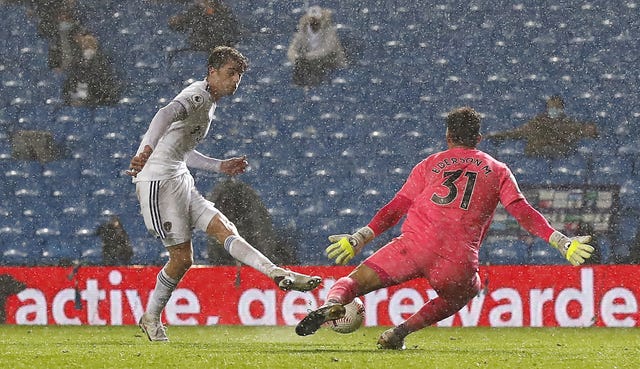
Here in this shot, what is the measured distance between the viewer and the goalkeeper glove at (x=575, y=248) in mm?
6090

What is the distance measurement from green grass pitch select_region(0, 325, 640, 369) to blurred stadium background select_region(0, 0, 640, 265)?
2798 mm

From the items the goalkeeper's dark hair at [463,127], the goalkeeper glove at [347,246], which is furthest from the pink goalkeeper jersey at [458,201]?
the goalkeeper glove at [347,246]

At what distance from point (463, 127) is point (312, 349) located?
60.1 inches

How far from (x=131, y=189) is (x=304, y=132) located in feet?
6.39

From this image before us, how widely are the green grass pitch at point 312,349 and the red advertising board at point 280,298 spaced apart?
12.6 inches

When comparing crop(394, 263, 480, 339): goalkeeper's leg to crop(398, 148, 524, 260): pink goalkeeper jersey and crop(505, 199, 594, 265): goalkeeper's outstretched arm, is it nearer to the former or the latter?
crop(398, 148, 524, 260): pink goalkeeper jersey

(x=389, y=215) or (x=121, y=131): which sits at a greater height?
(x=121, y=131)

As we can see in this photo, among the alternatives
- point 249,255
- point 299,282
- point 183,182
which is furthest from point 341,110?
point 299,282

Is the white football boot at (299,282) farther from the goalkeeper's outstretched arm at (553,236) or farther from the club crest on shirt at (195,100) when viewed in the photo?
the club crest on shirt at (195,100)

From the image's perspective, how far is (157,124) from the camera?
7.03 m

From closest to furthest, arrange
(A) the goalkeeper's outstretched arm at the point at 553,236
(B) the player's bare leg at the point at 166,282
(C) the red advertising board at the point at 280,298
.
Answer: (A) the goalkeeper's outstretched arm at the point at 553,236
(B) the player's bare leg at the point at 166,282
(C) the red advertising board at the point at 280,298

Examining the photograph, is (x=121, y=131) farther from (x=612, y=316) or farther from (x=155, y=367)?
(x=155, y=367)

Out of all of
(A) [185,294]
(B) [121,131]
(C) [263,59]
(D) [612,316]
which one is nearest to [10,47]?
(B) [121,131]

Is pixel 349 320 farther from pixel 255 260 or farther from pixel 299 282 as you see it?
pixel 255 260
